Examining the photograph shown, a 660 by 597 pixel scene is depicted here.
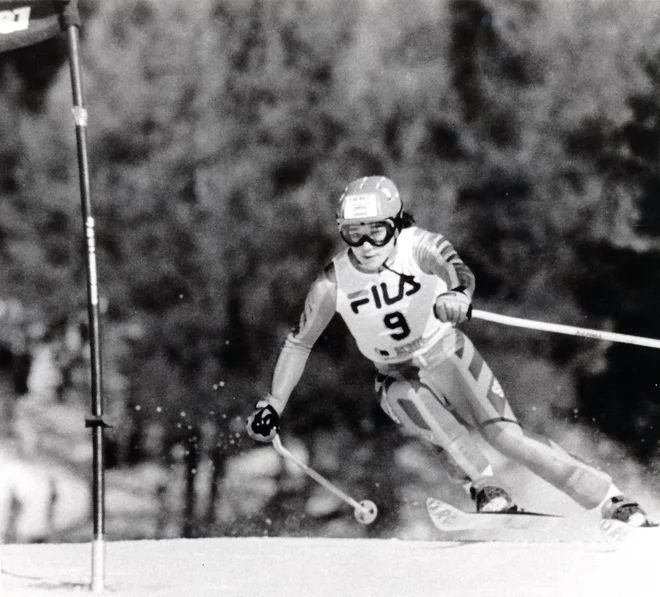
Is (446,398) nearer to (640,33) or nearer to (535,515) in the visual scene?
(535,515)

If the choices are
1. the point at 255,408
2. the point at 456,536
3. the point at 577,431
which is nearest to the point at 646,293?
the point at 577,431

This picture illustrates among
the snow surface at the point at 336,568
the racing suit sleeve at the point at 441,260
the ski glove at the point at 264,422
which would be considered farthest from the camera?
the ski glove at the point at 264,422

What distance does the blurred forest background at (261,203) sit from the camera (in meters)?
3.10

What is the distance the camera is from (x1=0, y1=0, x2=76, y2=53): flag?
2.91m

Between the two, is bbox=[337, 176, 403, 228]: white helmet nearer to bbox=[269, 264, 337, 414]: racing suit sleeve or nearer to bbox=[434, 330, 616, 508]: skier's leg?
bbox=[269, 264, 337, 414]: racing suit sleeve

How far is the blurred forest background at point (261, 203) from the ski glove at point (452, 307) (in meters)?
0.32

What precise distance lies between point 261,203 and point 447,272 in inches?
27.8

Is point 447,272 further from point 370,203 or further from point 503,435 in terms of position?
point 503,435

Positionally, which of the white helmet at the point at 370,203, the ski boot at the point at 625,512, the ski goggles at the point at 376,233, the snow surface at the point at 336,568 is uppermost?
the white helmet at the point at 370,203

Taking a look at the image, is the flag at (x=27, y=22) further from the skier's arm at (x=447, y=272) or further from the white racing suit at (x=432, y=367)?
the skier's arm at (x=447, y=272)

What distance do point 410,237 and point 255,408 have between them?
791mm

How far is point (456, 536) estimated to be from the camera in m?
2.98

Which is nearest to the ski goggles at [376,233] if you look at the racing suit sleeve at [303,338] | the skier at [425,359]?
the skier at [425,359]

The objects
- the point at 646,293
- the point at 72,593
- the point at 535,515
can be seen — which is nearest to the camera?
the point at 72,593
